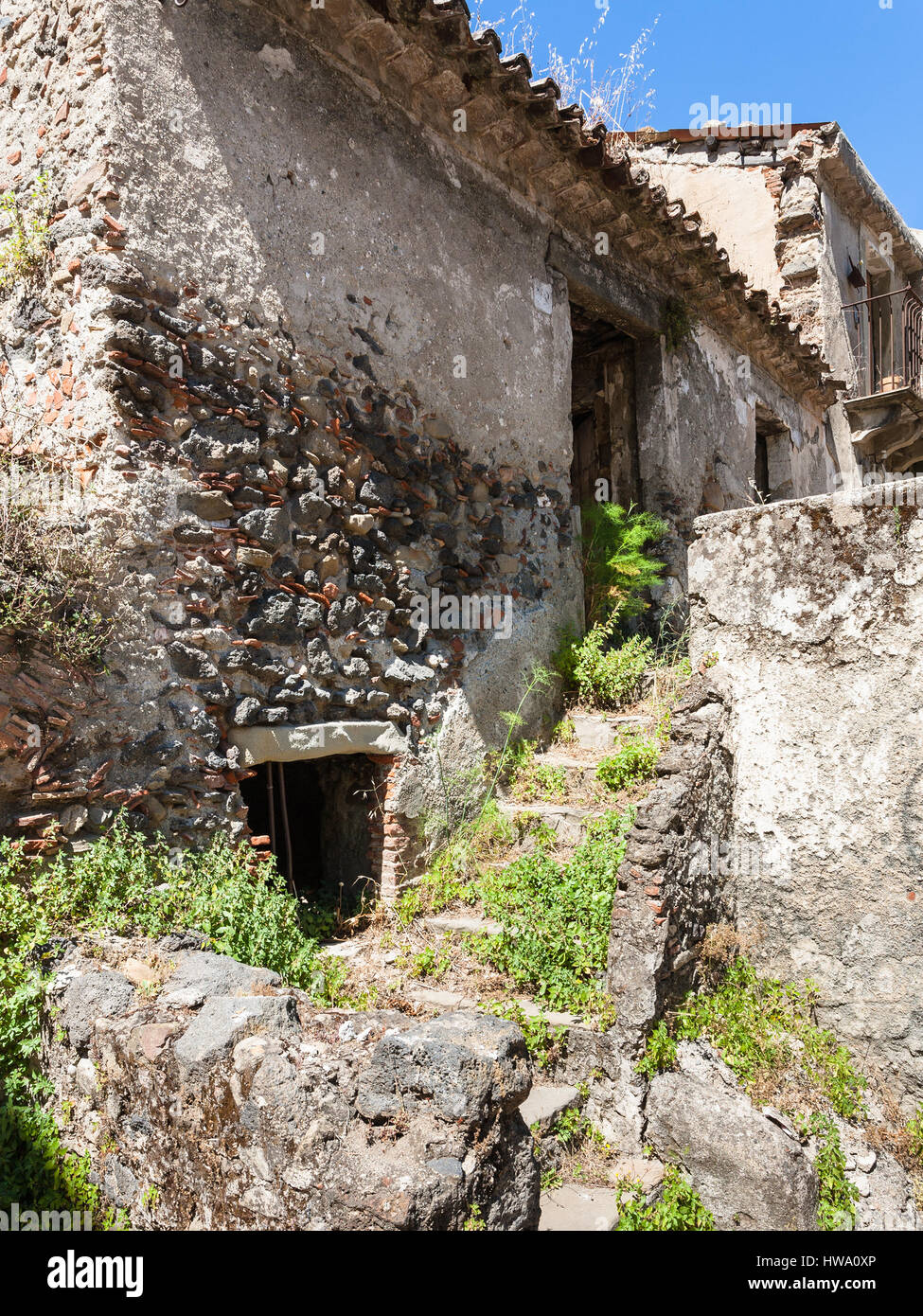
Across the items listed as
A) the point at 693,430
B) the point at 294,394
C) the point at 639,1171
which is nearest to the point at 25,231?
the point at 294,394

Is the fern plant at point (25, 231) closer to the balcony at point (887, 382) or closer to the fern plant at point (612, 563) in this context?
the fern plant at point (612, 563)

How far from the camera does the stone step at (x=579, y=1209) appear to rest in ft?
10.2

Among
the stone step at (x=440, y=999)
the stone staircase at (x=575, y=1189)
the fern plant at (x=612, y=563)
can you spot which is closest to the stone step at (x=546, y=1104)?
the stone staircase at (x=575, y=1189)

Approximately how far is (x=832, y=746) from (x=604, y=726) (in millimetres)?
2384

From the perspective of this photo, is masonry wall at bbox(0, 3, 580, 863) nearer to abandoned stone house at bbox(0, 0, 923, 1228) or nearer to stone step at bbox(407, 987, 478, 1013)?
abandoned stone house at bbox(0, 0, 923, 1228)

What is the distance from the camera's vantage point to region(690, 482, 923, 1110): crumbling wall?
3.97 meters

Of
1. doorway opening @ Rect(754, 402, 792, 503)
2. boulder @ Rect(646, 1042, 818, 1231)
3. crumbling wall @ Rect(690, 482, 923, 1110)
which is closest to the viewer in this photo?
boulder @ Rect(646, 1042, 818, 1231)

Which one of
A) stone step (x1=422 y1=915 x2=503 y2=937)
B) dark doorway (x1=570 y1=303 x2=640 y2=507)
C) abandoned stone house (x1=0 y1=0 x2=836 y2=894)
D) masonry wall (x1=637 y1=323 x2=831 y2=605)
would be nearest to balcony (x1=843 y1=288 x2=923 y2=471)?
masonry wall (x1=637 y1=323 x2=831 y2=605)

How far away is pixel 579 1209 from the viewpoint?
3.21 m

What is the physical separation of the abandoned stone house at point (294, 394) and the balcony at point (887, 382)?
6.84m

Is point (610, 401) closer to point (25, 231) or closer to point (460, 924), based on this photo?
point (25, 231)

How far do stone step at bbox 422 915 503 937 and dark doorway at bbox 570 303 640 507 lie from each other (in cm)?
501
